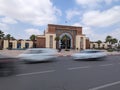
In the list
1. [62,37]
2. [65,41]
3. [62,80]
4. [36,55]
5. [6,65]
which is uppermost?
[62,37]

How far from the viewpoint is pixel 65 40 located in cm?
10600

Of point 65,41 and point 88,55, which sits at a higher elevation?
point 65,41

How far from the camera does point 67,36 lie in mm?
107438

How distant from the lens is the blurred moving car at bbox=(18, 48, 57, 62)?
21344 mm

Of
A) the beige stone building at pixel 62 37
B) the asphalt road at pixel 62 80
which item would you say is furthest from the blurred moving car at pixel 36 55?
the beige stone building at pixel 62 37

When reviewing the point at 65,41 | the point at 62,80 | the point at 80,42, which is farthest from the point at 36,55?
the point at 80,42

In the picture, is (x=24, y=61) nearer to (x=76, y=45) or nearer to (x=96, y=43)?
(x=76, y=45)

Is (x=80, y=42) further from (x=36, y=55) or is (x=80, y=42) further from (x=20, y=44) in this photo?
(x=36, y=55)

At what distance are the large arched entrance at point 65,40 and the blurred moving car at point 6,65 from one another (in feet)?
307

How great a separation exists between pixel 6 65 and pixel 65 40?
310 ft

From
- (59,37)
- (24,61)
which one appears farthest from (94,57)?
(59,37)

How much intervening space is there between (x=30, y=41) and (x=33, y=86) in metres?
113

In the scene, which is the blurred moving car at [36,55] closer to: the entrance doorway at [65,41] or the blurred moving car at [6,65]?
the blurred moving car at [6,65]

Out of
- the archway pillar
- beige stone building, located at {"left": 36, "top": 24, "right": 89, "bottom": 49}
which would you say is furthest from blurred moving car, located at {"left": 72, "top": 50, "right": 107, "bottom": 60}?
the archway pillar
